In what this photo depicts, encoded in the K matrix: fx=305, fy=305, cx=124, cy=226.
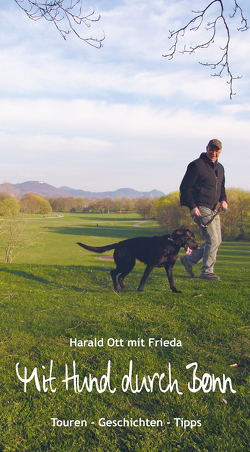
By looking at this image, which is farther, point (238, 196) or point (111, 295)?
point (238, 196)

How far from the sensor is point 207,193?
276 inches

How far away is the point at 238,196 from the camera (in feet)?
177

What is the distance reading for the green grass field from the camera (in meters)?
2.41

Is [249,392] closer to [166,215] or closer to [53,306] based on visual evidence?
[53,306]

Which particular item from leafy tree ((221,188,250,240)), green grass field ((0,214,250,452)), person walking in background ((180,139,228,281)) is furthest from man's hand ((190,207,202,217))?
leafy tree ((221,188,250,240))

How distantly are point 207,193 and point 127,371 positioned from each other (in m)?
4.79

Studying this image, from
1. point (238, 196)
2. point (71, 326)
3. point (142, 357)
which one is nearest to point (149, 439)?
point (142, 357)

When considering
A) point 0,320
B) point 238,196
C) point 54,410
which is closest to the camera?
point 54,410

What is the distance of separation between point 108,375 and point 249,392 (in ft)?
4.56

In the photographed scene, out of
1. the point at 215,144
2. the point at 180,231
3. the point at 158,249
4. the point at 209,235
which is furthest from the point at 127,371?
the point at 215,144

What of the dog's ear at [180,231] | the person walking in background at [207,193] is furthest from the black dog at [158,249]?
the person walking in background at [207,193]

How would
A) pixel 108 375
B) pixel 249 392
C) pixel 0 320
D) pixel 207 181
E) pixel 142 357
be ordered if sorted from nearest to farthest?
pixel 249 392 → pixel 108 375 → pixel 142 357 → pixel 0 320 → pixel 207 181

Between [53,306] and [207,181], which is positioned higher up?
[207,181]

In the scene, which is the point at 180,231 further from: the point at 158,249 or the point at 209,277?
the point at 209,277
